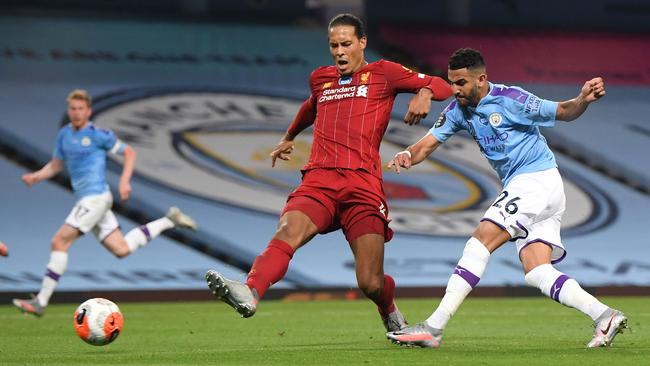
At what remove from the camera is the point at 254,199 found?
19.8 meters

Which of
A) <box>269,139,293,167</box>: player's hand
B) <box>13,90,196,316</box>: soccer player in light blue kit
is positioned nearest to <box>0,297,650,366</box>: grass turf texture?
<box>13,90,196,316</box>: soccer player in light blue kit

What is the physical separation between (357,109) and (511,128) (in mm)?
1027

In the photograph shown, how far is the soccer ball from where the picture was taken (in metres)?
A: 8.70

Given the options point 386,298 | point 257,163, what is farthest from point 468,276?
point 257,163

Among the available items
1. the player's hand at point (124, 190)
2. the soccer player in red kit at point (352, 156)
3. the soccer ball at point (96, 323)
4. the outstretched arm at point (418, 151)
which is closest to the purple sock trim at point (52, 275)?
the player's hand at point (124, 190)

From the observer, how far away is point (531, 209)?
28.5 feet

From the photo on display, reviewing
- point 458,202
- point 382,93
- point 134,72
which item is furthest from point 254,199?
point 382,93

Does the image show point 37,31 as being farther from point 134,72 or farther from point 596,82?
point 596,82

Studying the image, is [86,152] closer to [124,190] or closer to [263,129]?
[124,190]

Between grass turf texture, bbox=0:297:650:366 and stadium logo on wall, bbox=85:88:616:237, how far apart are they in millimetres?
3379

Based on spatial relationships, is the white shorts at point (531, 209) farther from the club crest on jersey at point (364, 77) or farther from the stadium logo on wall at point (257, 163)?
the stadium logo on wall at point (257, 163)

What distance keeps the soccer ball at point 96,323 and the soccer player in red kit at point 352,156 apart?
1.27m

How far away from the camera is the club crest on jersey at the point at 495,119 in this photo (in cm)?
884

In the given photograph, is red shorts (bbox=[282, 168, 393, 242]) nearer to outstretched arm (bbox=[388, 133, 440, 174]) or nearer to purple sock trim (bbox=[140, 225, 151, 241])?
outstretched arm (bbox=[388, 133, 440, 174])
